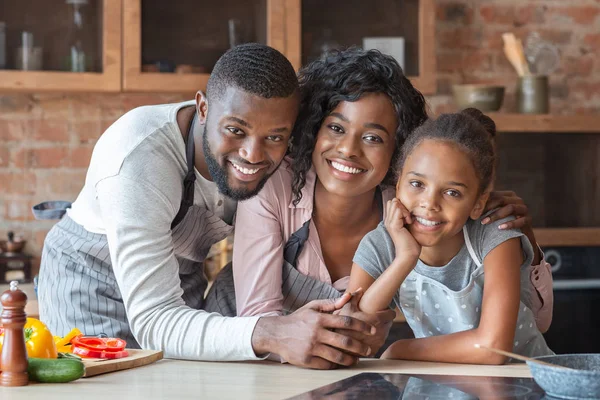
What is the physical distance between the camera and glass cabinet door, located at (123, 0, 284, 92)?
3.35m

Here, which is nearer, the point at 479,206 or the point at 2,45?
the point at 479,206

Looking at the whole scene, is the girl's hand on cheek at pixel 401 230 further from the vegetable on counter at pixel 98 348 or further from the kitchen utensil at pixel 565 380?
the vegetable on counter at pixel 98 348

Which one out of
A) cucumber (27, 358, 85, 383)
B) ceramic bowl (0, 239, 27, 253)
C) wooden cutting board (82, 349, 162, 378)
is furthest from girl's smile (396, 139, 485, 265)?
ceramic bowl (0, 239, 27, 253)

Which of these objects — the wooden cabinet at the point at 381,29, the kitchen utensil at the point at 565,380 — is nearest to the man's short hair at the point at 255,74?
the kitchen utensil at the point at 565,380

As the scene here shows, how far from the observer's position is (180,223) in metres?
2.01

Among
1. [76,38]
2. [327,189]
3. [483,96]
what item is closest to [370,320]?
[327,189]

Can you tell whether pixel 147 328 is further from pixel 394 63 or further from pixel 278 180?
pixel 394 63

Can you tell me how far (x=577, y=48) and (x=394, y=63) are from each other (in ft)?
7.63

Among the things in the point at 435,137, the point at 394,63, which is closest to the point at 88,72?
the point at 394,63

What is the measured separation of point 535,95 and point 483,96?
26 centimetres

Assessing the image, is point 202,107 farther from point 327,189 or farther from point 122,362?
point 122,362

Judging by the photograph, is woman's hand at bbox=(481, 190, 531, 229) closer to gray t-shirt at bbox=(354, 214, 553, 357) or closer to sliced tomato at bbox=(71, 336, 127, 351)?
gray t-shirt at bbox=(354, 214, 553, 357)

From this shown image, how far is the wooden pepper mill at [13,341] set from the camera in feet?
4.66

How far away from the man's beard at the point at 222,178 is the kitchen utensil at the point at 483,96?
1762 millimetres
